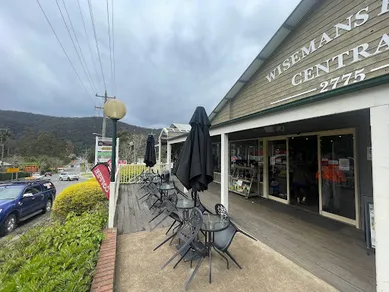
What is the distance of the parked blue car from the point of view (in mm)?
5406

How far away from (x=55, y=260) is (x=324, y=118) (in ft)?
17.3

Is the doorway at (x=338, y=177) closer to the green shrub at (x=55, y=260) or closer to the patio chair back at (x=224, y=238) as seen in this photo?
the patio chair back at (x=224, y=238)

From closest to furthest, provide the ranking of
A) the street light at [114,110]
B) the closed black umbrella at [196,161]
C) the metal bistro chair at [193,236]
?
the metal bistro chair at [193,236] → the closed black umbrella at [196,161] → the street light at [114,110]

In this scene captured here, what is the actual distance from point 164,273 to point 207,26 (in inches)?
446

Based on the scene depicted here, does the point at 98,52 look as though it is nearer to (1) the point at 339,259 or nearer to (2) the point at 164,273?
(2) the point at 164,273

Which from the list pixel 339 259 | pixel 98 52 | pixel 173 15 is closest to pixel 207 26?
pixel 173 15

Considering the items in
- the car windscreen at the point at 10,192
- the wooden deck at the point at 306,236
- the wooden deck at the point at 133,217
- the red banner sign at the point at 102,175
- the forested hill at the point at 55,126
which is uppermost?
the forested hill at the point at 55,126

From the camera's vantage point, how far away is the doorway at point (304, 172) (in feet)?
17.5

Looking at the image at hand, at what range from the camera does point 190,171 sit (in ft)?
9.46

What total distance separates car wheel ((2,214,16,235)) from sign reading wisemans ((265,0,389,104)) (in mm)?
9534

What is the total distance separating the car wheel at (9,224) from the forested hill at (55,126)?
56126 millimetres

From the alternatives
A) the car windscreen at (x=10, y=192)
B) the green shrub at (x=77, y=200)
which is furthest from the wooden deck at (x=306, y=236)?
the car windscreen at (x=10, y=192)

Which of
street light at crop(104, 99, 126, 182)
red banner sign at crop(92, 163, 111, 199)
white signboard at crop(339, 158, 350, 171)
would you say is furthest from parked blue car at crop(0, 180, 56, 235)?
white signboard at crop(339, 158, 350, 171)

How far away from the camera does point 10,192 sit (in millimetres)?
6117
